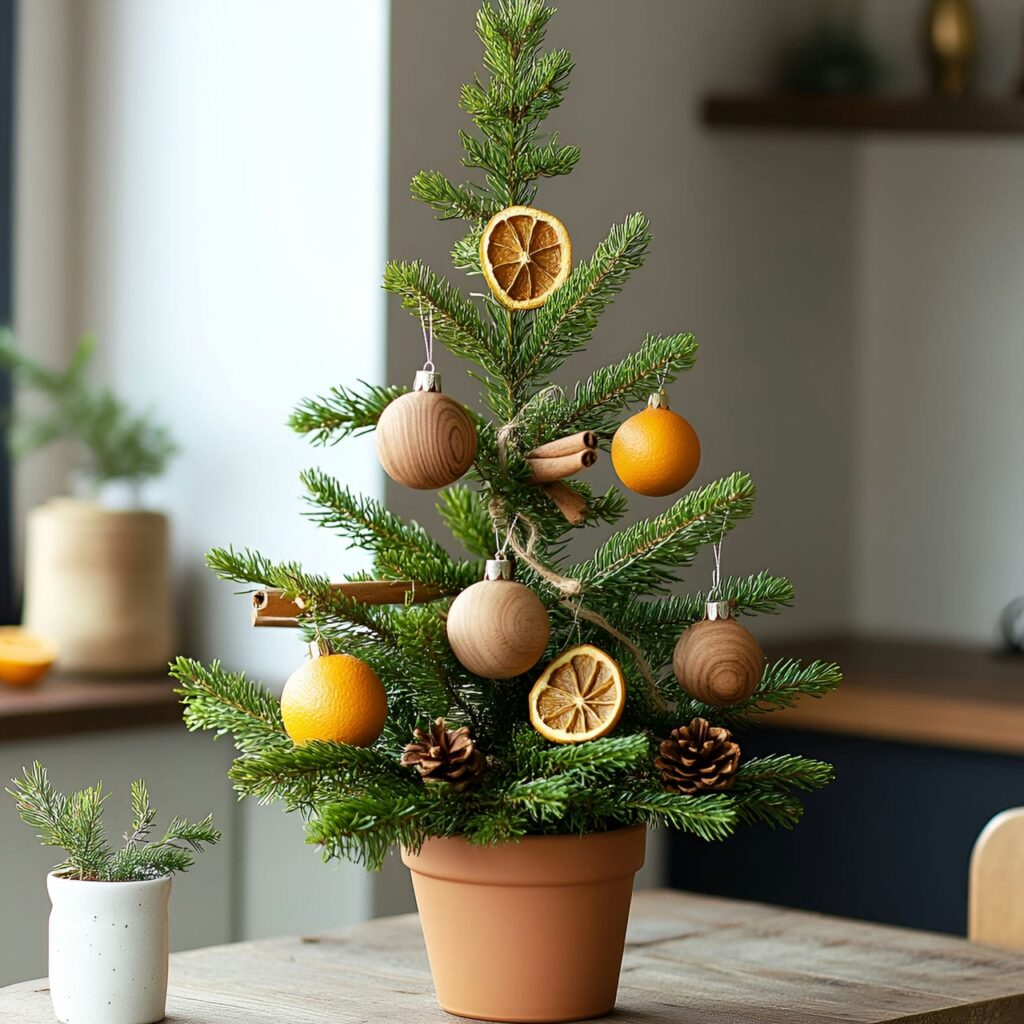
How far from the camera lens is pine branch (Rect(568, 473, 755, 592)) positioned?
0.99 meters

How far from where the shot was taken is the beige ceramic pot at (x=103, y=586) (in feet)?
6.37

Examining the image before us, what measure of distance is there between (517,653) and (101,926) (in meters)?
0.28

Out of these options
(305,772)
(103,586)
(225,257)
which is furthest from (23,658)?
(305,772)

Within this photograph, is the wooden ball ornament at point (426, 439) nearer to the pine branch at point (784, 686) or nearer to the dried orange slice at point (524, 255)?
the dried orange slice at point (524, 255)

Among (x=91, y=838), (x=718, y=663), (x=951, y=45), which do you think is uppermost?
(x=951, y=45)

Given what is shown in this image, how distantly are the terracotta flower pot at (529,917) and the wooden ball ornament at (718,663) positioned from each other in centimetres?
9

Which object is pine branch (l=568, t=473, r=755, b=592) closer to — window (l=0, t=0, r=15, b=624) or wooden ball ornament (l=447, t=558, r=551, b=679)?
wooden ball ornament (l=447, t=558, r=551, b=679)

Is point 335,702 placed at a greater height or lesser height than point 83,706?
greater

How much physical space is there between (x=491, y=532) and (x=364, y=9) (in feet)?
3.27

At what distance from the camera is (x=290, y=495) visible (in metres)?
1.92

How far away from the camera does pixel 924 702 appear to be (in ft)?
6.66

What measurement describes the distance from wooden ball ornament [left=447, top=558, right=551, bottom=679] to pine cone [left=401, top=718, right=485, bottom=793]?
0.04 meters

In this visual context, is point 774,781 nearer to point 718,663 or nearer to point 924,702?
point 718,663

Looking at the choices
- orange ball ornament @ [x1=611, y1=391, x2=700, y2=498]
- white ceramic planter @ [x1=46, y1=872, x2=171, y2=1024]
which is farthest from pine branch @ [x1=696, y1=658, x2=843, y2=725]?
white ceramic planter @ [x1=46, y1=872, x2=171, y2=1024]
